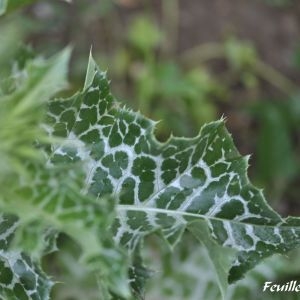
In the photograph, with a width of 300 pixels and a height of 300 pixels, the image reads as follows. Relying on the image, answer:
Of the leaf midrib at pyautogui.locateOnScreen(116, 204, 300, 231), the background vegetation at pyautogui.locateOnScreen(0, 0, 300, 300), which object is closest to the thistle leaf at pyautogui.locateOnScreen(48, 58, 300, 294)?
the leaf midrib at pyautogui.locateOnScreen(116, 204, 300, 231)

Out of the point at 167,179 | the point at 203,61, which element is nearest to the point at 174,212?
the point at 167,179

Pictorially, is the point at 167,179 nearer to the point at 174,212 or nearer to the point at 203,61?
the point at 174,212

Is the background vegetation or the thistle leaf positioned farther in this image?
the background vegetation

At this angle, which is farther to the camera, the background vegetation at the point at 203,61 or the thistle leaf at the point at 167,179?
the background vegetation at the point at 203,61

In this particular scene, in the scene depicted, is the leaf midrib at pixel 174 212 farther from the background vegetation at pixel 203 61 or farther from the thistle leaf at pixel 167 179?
the background vegetation at pixel 203 61

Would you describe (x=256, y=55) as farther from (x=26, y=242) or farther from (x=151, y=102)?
(x=26, y=242)

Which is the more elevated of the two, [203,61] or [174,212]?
[203,61]

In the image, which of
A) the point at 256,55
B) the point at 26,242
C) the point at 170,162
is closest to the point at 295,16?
the point at 256,55

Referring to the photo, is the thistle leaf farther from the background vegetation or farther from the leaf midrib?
the background vegetation

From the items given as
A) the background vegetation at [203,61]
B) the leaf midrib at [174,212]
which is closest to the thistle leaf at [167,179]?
the leaf midrib at [174,212]
